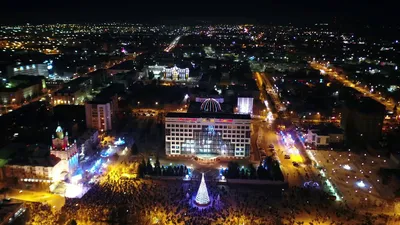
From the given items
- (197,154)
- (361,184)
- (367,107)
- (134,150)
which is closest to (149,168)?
(134,150)

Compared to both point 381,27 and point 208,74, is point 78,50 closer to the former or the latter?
point 208,74

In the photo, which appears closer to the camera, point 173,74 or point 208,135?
point 208,135

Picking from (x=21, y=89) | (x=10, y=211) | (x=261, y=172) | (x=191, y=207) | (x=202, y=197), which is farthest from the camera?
(x=21, y=89)

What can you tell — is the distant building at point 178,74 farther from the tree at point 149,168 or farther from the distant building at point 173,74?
the tree at point 149,168

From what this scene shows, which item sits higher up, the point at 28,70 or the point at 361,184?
the point at 28,70

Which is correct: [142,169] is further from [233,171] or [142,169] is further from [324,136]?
[324,136]

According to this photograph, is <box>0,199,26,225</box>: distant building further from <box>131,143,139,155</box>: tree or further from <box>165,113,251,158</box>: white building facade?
<box>165,113,251,158</box>: white building facade
